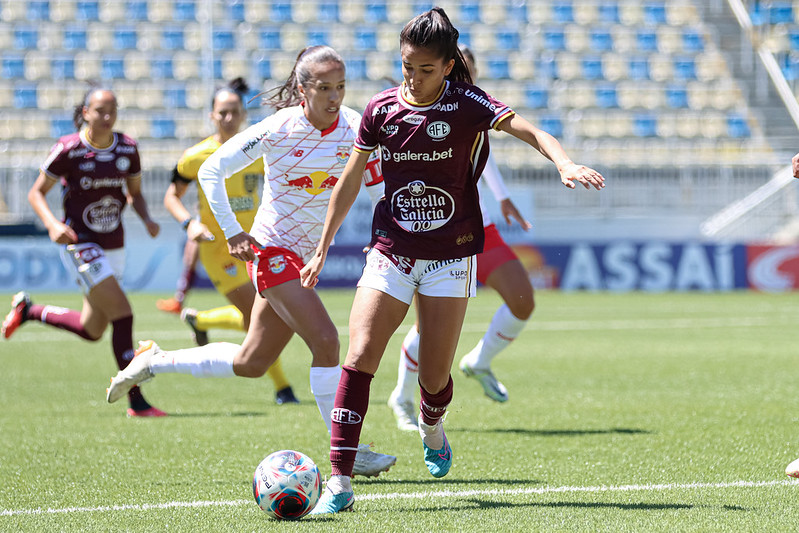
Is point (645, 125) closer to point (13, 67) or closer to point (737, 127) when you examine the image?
point (737, 127)

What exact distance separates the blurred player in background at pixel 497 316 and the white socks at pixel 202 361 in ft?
4.68

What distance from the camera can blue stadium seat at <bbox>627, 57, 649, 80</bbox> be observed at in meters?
28.1

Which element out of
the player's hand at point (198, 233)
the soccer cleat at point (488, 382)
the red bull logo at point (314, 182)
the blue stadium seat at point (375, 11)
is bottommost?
the blue stadium seat at point (375, 11)

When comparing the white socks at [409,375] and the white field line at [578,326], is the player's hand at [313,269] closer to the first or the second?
the white socks at [409,375]

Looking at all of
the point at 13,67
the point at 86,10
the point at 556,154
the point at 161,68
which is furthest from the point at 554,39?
the point at 556,154

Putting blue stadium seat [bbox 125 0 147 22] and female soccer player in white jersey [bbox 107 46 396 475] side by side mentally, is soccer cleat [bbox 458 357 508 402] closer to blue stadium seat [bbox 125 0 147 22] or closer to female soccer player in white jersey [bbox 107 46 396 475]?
female soccer player in white jersey [bbox 107 46 396 475]

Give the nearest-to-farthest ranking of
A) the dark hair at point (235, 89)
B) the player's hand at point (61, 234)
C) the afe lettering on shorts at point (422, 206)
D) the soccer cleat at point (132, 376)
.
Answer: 1. the afe lettering on shorts at point (422, 206)
2. the soccer cleat at point (132, 376)
3. the player's hand at point (61, 234)
4. the dark hair at point (235, 89)

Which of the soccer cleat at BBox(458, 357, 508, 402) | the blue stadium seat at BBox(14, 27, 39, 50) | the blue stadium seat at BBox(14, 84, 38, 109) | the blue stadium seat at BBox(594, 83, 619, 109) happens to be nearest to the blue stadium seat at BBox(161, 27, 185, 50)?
the blue stadium seat at BBox(14, 27, 39, 50)

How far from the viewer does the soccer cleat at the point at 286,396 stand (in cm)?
845

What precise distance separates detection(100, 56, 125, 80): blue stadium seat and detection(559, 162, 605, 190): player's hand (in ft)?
76.5

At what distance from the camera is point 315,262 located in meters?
4.61

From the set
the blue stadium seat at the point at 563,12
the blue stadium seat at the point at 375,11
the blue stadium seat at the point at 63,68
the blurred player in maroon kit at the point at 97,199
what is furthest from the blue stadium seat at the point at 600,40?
the blurred player in maroon kit at the point at 97,199

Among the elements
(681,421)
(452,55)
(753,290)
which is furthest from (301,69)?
(753,290)

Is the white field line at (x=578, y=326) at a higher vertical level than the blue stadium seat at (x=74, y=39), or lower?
lower
